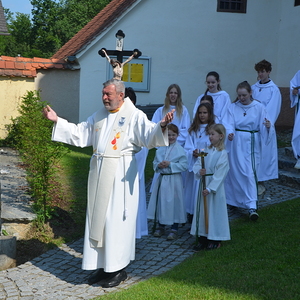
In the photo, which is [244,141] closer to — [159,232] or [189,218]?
[189,218]

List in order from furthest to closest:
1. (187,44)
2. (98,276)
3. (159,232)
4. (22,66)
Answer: (187,44) < (22,66) < (159,232) < (98,276)

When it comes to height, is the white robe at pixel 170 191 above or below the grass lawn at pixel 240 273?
above

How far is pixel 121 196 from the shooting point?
5.07m

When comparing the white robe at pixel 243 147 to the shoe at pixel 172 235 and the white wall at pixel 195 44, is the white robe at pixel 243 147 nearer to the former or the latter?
the shoe at pixel 172 235

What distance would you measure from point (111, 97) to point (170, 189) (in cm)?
197

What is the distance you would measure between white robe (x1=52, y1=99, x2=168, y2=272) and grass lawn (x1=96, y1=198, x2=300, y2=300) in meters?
0.40

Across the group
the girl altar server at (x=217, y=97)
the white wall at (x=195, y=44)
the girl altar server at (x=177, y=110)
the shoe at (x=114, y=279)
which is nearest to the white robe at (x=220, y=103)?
the girl altar server at (x=217, y=97)

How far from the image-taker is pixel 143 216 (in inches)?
246

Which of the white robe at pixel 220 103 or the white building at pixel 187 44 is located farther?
the white building at pixel 187 44

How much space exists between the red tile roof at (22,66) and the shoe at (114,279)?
10.3 m

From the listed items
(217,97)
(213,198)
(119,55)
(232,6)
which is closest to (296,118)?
(217,97)

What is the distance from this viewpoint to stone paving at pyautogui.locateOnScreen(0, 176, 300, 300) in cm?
490

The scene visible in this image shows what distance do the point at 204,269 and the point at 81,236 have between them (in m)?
2.18

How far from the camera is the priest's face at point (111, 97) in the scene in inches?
198
